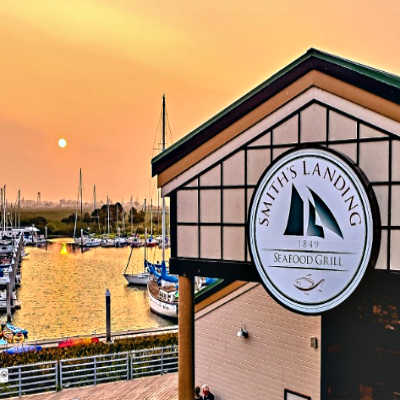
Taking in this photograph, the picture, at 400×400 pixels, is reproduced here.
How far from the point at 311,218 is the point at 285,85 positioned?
278 cm

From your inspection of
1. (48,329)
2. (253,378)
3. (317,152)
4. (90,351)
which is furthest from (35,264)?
(317,152)

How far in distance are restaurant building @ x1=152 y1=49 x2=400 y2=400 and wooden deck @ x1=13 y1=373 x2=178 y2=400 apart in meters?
3.66

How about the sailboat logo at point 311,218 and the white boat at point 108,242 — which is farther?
the white boat at point 108,242

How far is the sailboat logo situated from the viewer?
853 centimetres

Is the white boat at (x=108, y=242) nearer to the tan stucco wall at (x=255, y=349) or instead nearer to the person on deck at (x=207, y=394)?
the tan stucco wall at (x=255, y=349)

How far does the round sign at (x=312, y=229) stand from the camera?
815 centimetres

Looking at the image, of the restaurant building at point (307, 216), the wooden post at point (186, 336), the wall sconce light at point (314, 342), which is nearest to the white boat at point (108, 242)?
the restaurant building at point (307, 216)

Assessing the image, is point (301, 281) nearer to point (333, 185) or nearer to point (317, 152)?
point (333, 185)

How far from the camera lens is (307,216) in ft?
28.7

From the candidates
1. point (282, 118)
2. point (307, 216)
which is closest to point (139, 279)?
point (282, 118)

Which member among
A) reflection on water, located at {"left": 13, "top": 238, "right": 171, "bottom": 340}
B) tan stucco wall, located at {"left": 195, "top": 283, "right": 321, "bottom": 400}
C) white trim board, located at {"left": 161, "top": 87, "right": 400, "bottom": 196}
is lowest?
reflection on water, located at {"left": 13, "top": 238, "right": 171, "bottom": 340}

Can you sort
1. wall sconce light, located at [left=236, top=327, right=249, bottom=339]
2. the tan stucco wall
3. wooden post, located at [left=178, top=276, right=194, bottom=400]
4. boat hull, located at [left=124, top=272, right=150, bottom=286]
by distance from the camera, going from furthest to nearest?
boat hull, located at [left=124, top=272, right=150, bottom=286] < wall sconce light, located at [left=236, top=327, right=249, bottom=339] < the tan stucco wall < wooden post, located at [left=178, top=276, right=194, bottom=400]

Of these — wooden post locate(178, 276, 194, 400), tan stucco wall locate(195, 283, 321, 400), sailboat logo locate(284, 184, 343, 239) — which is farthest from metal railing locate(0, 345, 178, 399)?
sailboat logo locate(284, 184, 343, 239)

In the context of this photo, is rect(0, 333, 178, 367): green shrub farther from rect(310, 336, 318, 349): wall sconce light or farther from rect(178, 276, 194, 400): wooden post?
rect(310, 336, 318, 349): wall sconce light
